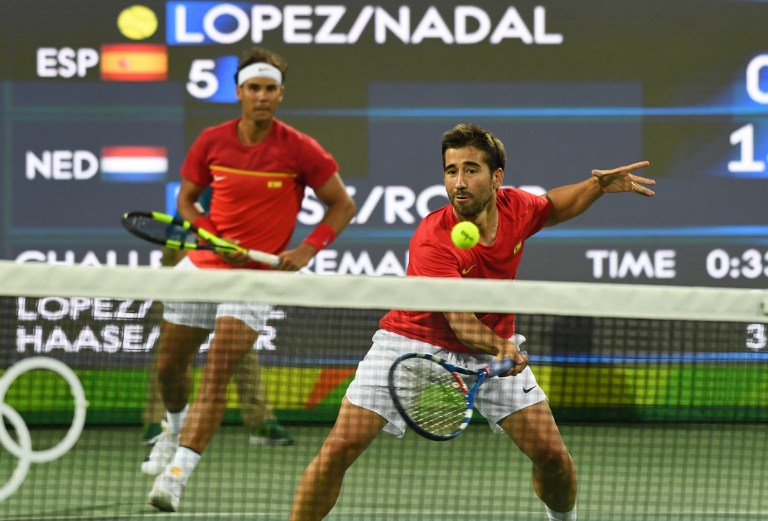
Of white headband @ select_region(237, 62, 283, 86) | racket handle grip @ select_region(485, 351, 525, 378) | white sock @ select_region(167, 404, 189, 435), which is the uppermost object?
white headband @ select_region(237, 62, 283, 86)

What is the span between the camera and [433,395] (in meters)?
3.81

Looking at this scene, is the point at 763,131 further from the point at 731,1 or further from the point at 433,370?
the point at 433,370

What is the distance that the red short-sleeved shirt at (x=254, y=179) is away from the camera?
5332 millimetres

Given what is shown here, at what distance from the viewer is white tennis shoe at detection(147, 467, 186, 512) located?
4.61 meters

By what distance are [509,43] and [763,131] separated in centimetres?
127

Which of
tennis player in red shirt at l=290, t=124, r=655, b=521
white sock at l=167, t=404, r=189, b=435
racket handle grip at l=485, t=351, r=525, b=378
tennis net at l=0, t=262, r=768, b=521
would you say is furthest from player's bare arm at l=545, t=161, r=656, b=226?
white sock at l=167, t=404, r=189, b=435

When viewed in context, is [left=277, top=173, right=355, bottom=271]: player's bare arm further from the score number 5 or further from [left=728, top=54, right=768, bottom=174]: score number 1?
[left=728, top=54, right=768, bottom=174]: score number 1

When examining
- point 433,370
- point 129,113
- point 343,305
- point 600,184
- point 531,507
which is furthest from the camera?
point 129,113

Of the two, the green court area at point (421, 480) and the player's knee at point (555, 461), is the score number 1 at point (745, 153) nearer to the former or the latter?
the green court area at point (421, 480)

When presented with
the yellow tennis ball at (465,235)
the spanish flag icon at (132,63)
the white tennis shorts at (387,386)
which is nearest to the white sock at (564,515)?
the white tennis shorts at (387,386)

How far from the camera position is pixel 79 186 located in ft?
22.4

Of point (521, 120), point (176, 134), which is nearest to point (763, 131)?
point (521, 120)

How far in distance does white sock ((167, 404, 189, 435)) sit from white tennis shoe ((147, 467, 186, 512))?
21.5 inches

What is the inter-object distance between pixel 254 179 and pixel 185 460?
116 cm
